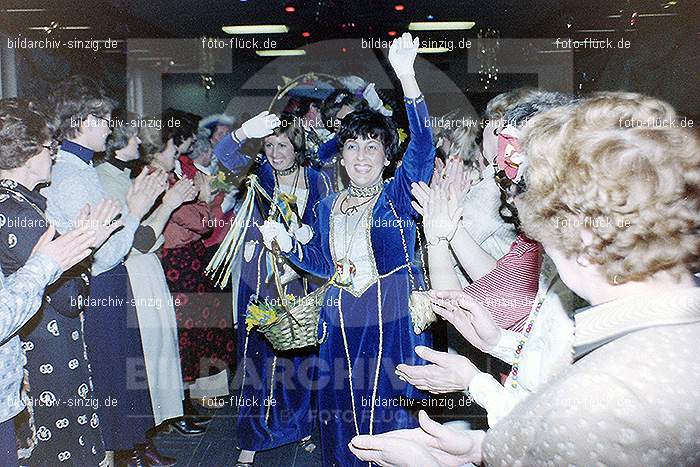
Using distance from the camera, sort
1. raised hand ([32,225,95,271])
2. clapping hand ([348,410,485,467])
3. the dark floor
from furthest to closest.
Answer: the dark floor
raised hand ([32,225,95,271])
clapping hand ([348,410,485,467])

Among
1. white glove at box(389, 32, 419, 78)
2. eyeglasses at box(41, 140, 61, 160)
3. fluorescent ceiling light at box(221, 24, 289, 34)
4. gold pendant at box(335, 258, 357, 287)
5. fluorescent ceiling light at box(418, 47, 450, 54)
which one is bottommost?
gold pendant at box(335, 258, 357, 287)

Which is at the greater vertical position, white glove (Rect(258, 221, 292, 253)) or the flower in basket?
white glove (Rect(258, 221, 292, 253))

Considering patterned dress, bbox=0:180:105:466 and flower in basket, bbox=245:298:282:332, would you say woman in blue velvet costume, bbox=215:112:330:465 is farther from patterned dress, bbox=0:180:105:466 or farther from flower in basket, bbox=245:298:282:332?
patterned dress, bbox=0:180:105:466

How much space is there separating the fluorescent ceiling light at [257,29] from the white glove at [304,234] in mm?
682

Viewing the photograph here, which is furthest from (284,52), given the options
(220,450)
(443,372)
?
(220,450)

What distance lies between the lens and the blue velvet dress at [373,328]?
6.84ft

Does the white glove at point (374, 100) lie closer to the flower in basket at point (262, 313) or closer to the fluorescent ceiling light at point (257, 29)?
the fluorescent ceiling light at point (257, 29)

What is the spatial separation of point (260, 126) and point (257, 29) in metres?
0.34

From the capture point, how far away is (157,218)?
245cm

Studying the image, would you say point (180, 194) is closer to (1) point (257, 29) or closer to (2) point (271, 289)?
(2) point (271, 289)

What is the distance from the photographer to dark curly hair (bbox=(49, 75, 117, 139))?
2.14m

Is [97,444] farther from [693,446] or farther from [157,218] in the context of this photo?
[693,446]

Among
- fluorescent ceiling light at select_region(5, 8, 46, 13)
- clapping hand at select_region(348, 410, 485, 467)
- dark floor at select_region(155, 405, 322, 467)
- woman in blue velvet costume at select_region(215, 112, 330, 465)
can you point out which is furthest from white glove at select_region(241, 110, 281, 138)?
clapping hand at select_region(348, 410, 485, 467)

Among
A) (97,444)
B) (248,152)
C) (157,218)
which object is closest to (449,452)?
(97,444)
